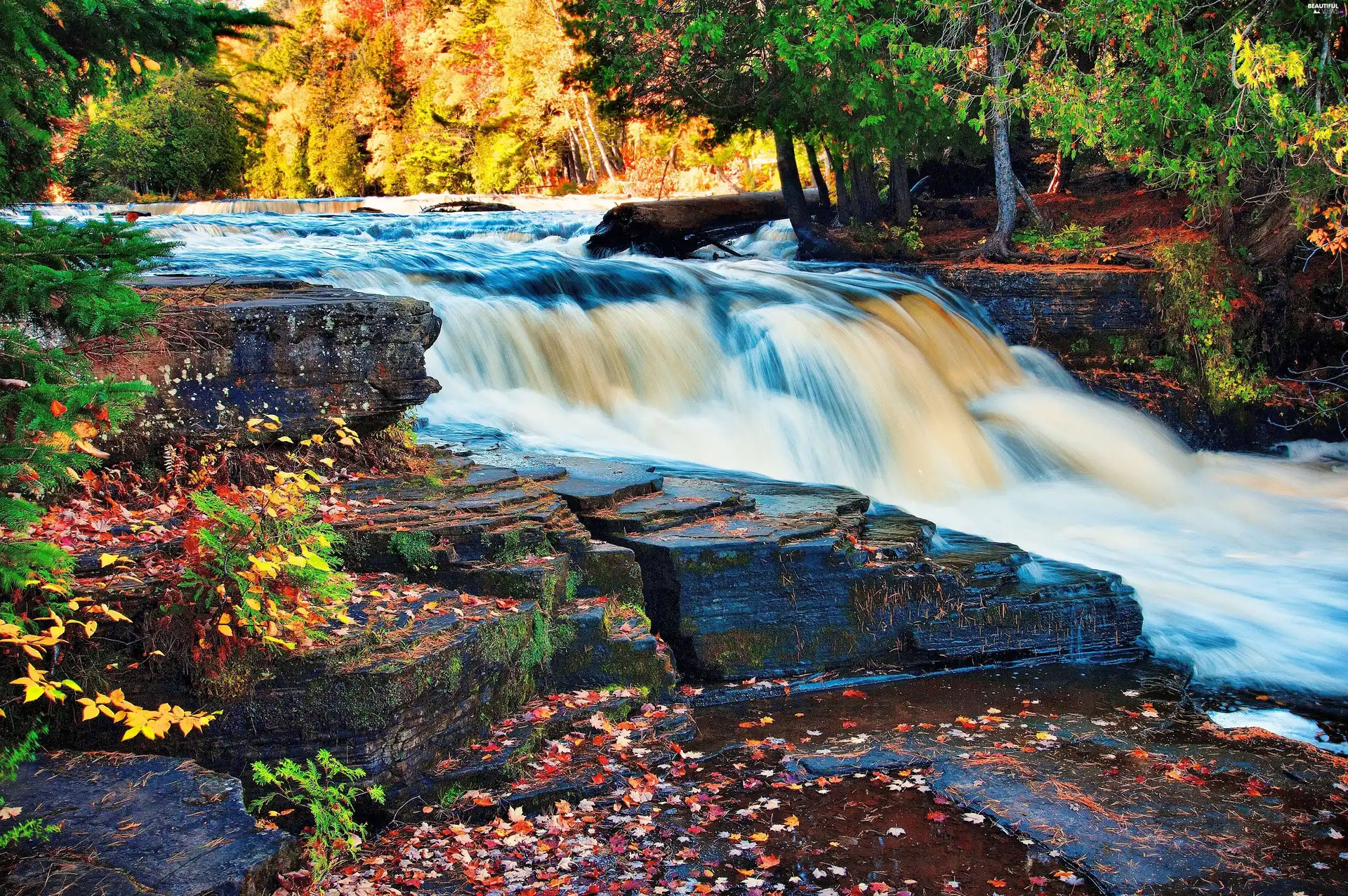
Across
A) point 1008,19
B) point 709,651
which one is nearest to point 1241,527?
point 709,651

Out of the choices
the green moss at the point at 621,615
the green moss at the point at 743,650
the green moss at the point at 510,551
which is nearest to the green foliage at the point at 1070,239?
the green moss at the point at 743,650

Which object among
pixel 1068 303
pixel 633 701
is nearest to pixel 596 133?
pixel 1068 303

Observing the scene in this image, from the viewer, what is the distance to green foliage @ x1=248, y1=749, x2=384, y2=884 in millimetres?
4387

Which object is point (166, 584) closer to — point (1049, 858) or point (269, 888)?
point (269, 888)

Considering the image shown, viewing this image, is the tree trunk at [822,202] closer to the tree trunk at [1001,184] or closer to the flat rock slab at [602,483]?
the tree trunk at [1001,184]

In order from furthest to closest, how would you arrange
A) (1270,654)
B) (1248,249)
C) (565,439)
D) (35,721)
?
(1248,249)
(565,439)
(1270,654)
(35,721)

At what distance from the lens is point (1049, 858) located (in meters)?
4.63

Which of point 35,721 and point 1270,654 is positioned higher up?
point 35,721

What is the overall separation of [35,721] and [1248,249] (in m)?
14.4

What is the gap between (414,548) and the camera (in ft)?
19.3

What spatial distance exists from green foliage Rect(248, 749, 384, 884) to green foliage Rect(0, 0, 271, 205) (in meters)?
2.78

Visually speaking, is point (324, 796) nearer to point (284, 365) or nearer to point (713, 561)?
point (713, 561)

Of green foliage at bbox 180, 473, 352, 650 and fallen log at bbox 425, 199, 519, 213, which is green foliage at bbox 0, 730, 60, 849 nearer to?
green foliage at bbox 180, 473, 352, 650

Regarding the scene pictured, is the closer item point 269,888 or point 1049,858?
point 269,888
